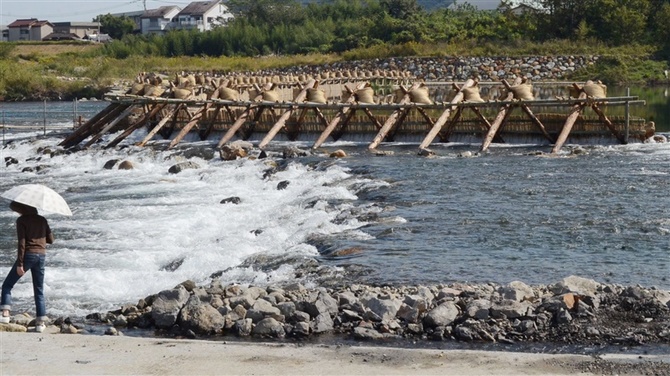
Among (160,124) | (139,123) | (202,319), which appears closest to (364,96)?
(160,124)

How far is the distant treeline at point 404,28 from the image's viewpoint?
6644 centimetres

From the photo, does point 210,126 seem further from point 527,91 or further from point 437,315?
point 437,315

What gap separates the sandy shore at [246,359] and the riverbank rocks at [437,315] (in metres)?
1.06

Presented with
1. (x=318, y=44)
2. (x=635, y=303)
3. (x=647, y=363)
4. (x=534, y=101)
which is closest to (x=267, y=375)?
(x=647, y=363)

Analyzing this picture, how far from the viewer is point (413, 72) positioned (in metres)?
63.8

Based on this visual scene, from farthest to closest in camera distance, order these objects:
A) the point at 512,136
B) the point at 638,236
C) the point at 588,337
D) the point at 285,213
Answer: the point at 512,136, the point at 285,213, the point at 638,236, the point at 588,337

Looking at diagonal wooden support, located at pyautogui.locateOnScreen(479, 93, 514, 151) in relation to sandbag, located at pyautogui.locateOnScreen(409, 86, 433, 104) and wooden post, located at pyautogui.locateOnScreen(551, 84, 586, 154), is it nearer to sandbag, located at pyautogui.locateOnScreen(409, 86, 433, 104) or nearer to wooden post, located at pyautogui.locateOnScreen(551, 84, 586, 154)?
wooden post, located at pyautogui.locateOnScreen(551, 84, 586, 154)

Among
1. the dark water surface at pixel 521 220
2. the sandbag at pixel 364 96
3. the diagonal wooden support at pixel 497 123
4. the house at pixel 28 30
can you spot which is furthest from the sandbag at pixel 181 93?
the house at pixel 28 30

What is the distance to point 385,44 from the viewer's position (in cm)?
7150

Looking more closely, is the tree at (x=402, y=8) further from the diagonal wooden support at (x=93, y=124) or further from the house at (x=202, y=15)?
the house at (x=202, y=15)

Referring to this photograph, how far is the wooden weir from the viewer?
30078 millimetres

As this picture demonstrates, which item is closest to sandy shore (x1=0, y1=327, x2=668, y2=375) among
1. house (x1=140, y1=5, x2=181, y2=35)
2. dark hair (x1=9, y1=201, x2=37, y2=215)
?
dark hair (x1=9, y1=201, x2=37, y2=215)

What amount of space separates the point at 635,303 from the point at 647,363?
214cm

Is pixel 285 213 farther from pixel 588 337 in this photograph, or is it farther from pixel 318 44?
pixel 318 44
